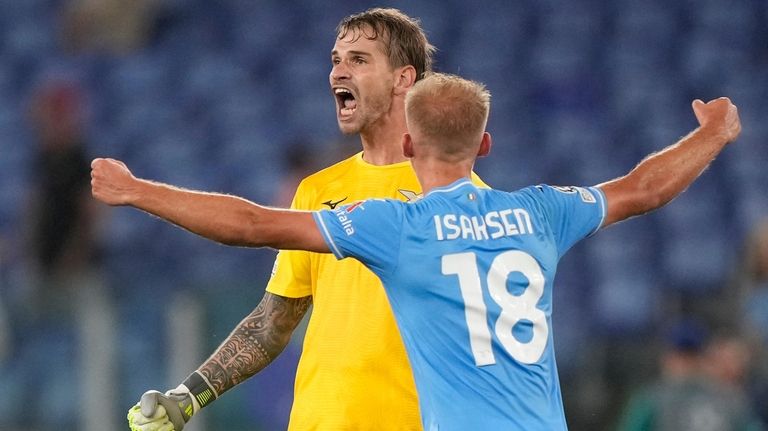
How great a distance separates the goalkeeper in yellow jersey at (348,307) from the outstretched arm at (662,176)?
0.81 m

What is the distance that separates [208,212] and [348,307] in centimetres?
94

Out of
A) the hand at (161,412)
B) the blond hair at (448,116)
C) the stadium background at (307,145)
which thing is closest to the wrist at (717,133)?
the blond hair at (448,116)

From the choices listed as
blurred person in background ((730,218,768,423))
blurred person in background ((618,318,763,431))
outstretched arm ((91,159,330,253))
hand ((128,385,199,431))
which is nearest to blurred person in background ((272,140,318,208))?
blurred person in background ((618,318,763,431))

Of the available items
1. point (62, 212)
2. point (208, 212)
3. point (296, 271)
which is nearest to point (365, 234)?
point (208, 212)

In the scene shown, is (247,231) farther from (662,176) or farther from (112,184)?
(662,176)

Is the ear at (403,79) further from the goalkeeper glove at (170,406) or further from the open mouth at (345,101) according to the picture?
the goalkeeper glove at (170,406)

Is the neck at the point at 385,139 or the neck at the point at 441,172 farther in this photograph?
the neck at the point at 385,139

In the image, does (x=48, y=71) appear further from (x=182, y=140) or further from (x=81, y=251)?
(x=81, y=251)

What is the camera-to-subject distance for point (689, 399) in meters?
8.45

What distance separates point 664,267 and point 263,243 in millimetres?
6899

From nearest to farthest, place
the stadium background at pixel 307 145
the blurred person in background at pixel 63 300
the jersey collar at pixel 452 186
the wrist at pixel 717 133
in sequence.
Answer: the jersey collar at pixel 452 186
the wrist at pixel 717 133
the blurred person in background at pixel 63 300
the stadium background at pixel 307 145

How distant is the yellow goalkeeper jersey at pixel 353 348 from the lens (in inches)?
183

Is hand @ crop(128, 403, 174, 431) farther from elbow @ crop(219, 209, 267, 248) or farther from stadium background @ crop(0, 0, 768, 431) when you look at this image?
stadium background @ crop(0, 0, 768, 431)

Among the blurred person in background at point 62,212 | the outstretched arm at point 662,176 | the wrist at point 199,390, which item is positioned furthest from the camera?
the blurred person in background at point 62,212
